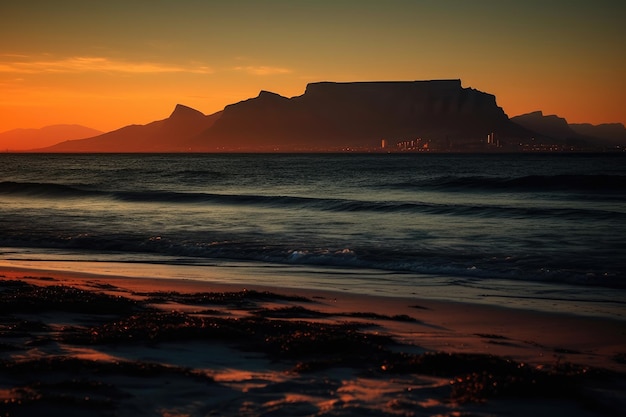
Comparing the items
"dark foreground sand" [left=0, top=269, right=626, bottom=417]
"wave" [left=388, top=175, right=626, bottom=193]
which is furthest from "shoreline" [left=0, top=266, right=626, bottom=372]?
"wave" [left=388, top=175, right=626, bottom=193]

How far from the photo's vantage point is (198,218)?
24641mm

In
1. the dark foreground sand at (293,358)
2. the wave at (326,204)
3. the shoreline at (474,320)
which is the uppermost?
the dark foreground sand at (293,358)

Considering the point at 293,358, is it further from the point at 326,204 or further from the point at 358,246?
the point at 326,204

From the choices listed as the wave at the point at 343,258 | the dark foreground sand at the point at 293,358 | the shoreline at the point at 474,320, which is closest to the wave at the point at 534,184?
the wave at the point at 343,258

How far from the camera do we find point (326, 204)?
100 feet

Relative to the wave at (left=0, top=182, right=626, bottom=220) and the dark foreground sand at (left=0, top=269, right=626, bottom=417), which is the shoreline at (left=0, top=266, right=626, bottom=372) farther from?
the wave at (left=0, top=182, right=626, bottom=220)

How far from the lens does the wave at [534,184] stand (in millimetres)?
43094

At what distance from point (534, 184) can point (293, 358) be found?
44.3m

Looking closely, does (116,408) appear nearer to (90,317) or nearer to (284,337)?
(284,337)

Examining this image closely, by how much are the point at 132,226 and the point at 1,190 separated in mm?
27922

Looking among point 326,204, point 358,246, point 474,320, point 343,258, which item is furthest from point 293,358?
point 326,204

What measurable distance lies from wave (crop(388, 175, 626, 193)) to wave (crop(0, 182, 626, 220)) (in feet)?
47.5

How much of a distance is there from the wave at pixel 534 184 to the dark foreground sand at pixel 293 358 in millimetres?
37058

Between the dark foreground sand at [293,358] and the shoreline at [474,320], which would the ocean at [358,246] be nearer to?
the shoreline at [474,320]
